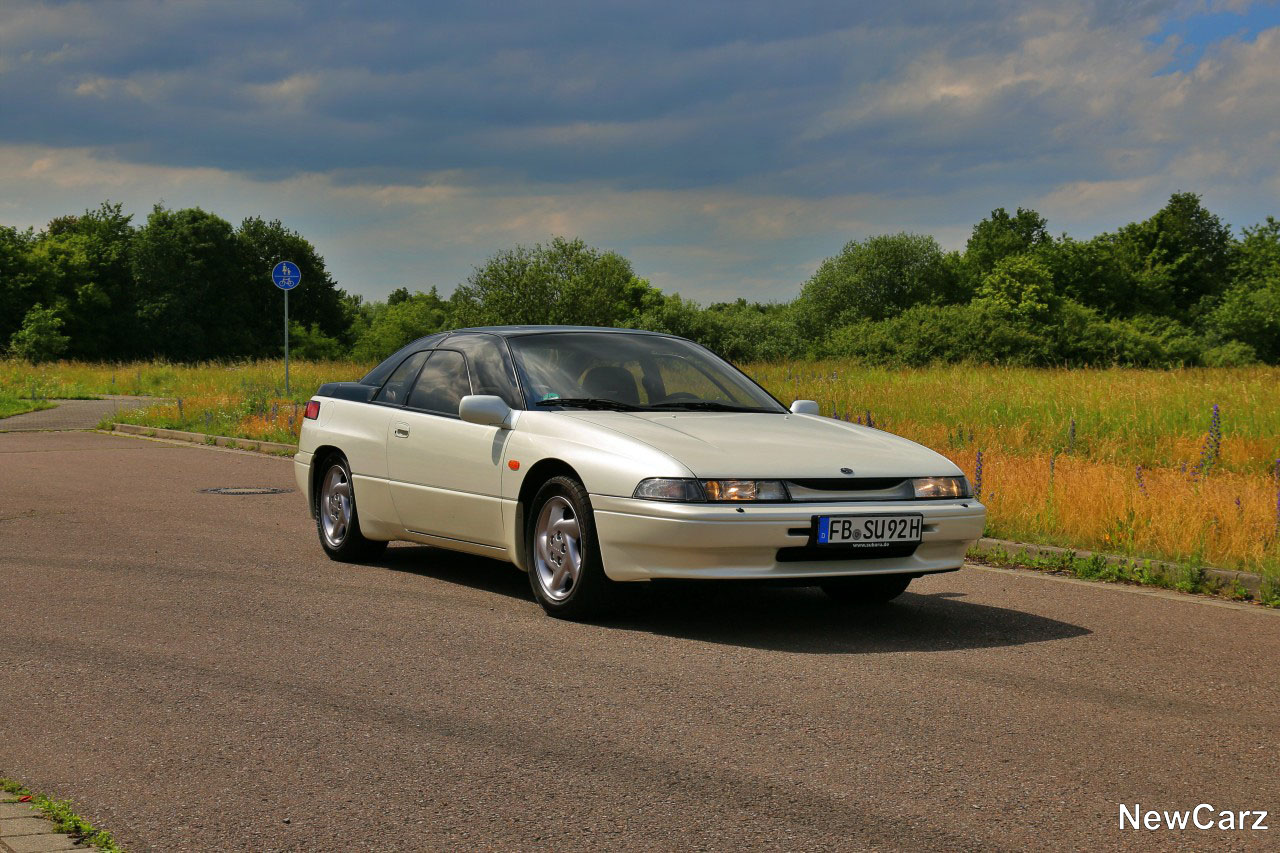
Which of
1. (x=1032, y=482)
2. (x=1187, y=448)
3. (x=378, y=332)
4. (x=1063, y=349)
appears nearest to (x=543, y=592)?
(x=1032, y=482)

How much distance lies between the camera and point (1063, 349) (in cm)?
5466

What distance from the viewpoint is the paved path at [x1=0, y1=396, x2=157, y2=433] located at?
2548 centimetres

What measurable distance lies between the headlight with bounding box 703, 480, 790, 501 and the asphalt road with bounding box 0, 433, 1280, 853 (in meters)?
0.72

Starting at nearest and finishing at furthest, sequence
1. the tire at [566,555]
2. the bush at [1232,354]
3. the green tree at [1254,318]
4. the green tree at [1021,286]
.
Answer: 1. the tire at [566,555]
2. the bush at [1232,354]
3. the green tree at [1254,318]
4. the green tree at [1021,286]

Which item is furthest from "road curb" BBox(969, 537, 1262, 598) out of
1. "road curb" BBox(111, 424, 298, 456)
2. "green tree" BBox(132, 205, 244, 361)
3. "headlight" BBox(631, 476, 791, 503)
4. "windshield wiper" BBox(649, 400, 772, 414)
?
"green tree" BBox(132, 205, 244, 361)

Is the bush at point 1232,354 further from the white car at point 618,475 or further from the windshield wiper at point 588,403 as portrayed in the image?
the windshield wiper at point 588,403

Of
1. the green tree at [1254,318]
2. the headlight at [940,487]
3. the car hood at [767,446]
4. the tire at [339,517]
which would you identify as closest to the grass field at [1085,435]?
the headlight at [940,487]

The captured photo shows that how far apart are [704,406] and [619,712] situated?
317cm

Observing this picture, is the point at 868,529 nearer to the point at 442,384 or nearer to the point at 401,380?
the point at 442,384

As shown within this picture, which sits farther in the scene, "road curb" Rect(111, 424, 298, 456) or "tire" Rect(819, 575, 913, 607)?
"road curb" Rect(111, 424, 298, 456)

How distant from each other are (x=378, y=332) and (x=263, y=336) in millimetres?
30791

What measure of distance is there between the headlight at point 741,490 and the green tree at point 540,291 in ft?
255

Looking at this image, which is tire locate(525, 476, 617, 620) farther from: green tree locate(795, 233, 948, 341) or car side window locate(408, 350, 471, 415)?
green tree locate(795, 233, 948, 341)

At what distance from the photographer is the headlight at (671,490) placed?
21.2 ft
